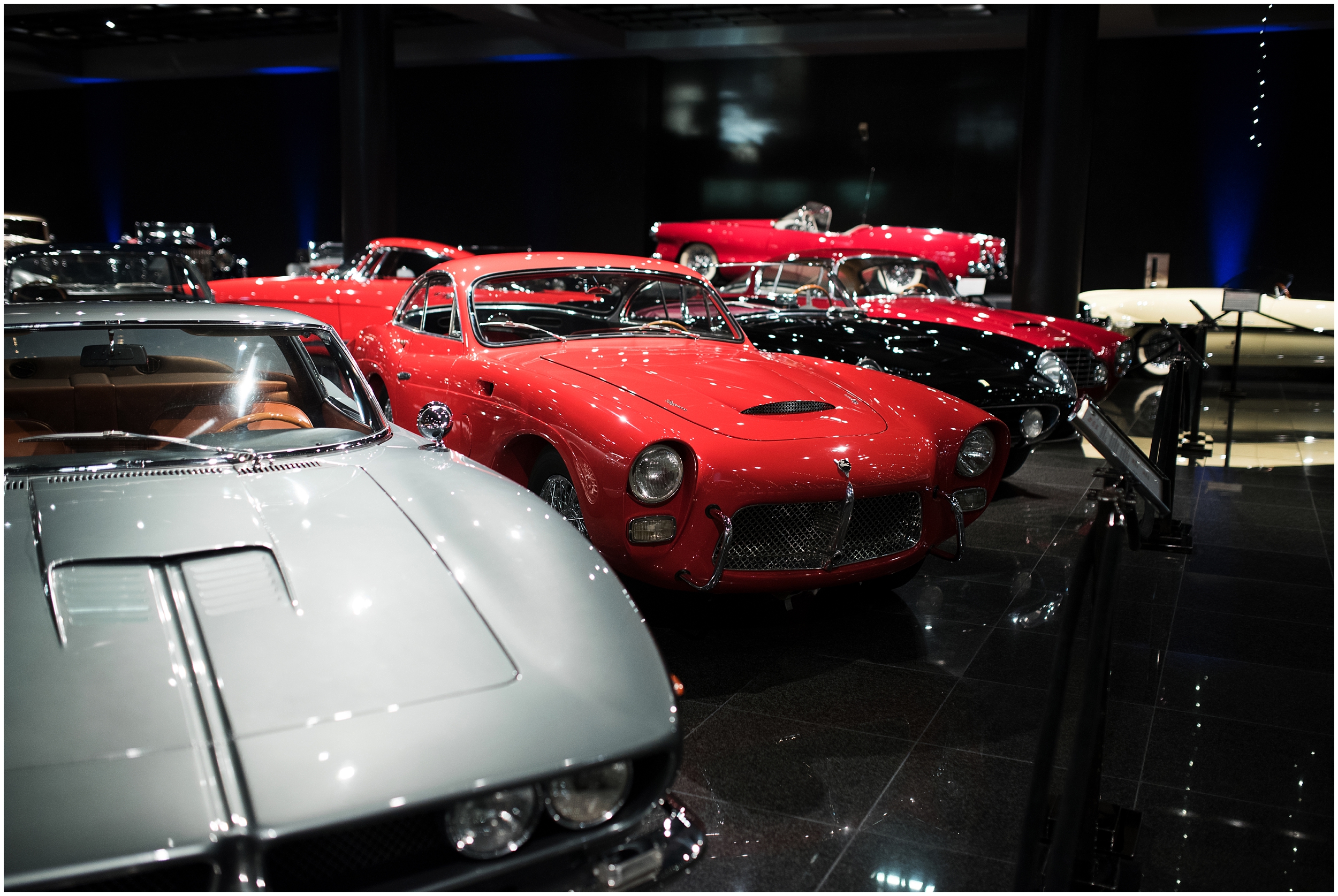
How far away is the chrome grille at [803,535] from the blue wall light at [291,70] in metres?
17.8

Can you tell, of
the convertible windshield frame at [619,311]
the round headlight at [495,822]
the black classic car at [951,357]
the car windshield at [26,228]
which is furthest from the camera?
the car windshield at [26,228]

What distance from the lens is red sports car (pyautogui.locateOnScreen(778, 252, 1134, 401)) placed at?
684 cm

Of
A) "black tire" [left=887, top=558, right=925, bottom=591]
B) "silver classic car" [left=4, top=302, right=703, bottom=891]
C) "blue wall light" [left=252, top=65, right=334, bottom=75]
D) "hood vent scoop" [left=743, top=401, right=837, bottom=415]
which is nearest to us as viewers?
"silver classic car" [left=4, top=302, right=703, bottom=891]

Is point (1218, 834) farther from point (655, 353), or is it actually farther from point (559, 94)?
point (559, 94)

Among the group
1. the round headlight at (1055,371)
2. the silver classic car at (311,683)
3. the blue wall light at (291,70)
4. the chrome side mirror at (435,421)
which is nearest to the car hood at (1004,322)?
the round headlight at (1055,371)

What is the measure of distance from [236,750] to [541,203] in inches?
656

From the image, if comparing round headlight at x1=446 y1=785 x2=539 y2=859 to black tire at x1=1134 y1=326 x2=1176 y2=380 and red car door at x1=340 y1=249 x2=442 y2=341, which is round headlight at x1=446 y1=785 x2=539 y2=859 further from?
black tire at x1=1134 y1=326 x2=1176 y2=380

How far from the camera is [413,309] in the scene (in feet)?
17.6

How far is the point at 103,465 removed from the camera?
237 centimetres

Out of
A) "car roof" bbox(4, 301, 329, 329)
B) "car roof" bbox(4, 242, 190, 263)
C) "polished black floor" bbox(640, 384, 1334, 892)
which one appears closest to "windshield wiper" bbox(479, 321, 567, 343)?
"polished black floor" bbox(640, 384, 1334, 892)

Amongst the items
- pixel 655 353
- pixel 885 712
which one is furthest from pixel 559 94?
pixel 885 712

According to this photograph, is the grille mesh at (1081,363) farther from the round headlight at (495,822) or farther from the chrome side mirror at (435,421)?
the round headlight at (495,822)

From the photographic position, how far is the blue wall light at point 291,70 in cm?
1850

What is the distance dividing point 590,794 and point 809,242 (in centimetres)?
1044
